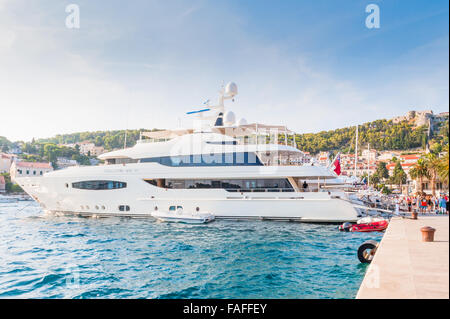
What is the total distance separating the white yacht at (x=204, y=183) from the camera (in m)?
14.4

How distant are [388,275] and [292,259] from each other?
165 inches

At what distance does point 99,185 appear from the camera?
17.1 m

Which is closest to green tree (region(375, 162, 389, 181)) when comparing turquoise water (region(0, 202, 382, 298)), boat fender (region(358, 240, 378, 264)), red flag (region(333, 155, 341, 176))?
red flag (region(333, 155, 341, 176))

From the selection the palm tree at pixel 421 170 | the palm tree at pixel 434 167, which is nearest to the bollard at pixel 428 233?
the palm tree at pixel 434 167

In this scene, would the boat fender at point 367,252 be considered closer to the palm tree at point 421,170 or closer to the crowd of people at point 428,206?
the crowd of people at point 428,206

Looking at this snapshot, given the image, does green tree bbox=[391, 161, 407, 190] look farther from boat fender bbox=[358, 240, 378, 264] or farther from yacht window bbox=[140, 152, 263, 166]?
boat fender bbox=[358, 240, 378, 264]

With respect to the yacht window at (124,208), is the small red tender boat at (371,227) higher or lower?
lower

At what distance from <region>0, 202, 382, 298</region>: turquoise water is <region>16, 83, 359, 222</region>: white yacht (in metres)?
1.25

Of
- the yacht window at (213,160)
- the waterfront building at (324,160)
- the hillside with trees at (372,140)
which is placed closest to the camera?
the yacht window at (213,160)

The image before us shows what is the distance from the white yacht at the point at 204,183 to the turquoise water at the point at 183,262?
1248 mm

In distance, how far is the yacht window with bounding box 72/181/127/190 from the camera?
1678 centimetres

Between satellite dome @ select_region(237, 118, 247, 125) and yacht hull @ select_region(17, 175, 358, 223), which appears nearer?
yacht hull @ select_region(17, 175, 358, 223)
